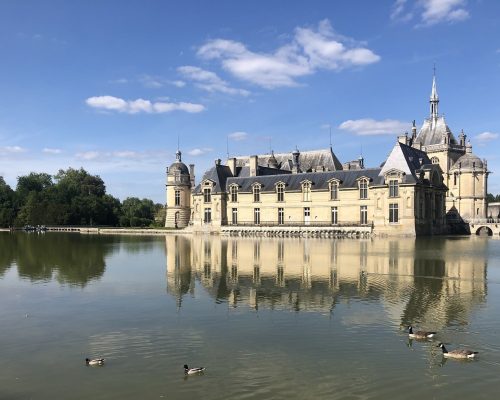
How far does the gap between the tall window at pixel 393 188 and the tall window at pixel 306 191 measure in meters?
10.3

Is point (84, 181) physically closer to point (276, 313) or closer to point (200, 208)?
point (200, 208)

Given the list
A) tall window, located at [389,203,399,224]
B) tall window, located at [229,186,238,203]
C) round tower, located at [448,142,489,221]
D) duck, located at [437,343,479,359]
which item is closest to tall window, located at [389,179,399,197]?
tall window, located at [389,203,399,224]

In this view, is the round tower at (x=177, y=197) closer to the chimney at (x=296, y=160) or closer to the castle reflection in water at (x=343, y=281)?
the chimney at (x=296, y=160)

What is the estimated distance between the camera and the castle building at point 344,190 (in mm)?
51625

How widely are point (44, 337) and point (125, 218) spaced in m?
81.3

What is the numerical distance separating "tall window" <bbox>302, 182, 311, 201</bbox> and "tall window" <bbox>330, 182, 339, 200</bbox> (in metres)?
2.85

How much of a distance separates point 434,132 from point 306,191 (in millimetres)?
22953

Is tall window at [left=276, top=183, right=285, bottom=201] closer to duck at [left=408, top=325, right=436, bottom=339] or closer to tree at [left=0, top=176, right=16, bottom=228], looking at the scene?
duck at [left=408, top=325, right=436, bottom=339]

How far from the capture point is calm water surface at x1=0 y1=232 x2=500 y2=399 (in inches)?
346

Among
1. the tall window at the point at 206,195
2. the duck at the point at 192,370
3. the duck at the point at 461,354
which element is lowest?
the duck at the point at 192,370

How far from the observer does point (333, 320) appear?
13.2m

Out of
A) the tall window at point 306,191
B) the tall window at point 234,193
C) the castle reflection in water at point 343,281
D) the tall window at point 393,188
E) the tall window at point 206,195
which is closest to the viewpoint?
the castle reflection in water at point 343,281

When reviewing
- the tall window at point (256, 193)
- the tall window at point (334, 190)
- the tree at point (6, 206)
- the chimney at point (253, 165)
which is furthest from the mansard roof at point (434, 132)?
the tree at point (6, 206)

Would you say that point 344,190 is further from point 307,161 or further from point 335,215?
point 307,161
